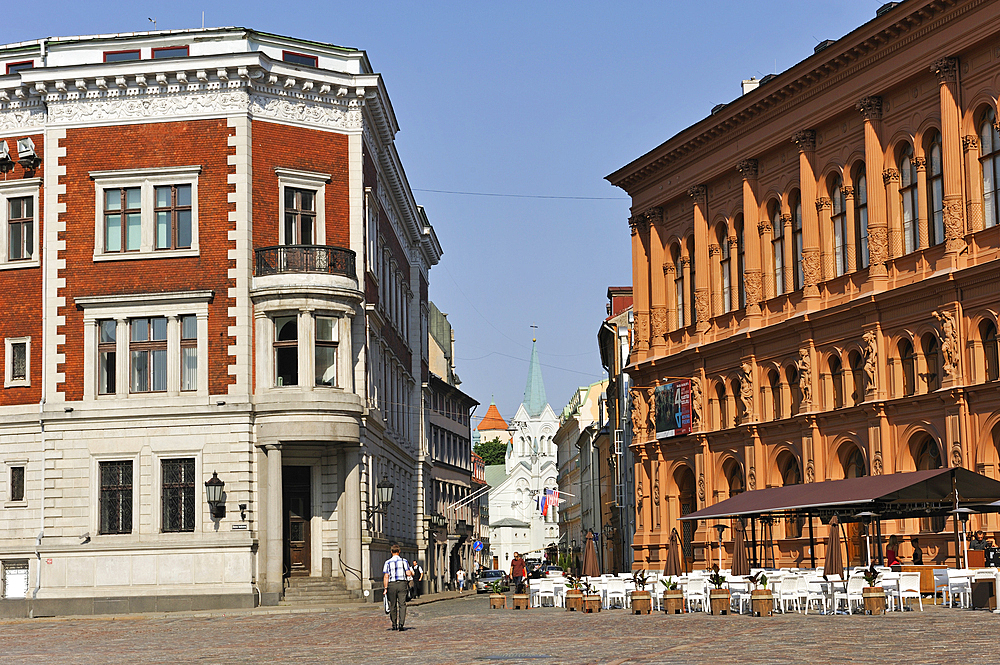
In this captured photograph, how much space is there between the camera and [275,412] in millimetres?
43969

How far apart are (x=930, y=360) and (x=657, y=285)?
1841 cm

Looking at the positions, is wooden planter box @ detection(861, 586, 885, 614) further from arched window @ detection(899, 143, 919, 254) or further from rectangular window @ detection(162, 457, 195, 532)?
rectangular window @ detection(162, 457, 195, 532)

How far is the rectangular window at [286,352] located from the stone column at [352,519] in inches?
125

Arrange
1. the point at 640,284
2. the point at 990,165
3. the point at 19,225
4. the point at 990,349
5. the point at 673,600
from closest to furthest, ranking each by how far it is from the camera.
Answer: the point at 673,600 < the point at 990,349 < the point at 990,165 < the point at 19,225 < the point at 640,284

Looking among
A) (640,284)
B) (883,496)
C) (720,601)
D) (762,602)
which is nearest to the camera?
(762,602)

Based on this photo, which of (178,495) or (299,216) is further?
(299,216)

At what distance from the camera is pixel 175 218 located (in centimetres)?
4525

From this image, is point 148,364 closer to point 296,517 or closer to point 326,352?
point 326,352

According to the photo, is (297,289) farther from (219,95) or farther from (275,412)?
(219,95)

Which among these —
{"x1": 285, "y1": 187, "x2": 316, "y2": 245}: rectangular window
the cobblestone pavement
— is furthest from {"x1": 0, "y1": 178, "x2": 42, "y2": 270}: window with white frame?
the cobblestone pavement

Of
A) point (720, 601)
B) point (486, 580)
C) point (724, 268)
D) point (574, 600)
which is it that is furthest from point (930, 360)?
point (486, 580)

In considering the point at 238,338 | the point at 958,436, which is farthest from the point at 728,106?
the point at 238,338

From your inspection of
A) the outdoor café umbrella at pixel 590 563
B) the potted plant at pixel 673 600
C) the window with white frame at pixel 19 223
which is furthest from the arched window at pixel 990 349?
the window with white frame at pixel 19 223

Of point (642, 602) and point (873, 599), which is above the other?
point (873, 599)
